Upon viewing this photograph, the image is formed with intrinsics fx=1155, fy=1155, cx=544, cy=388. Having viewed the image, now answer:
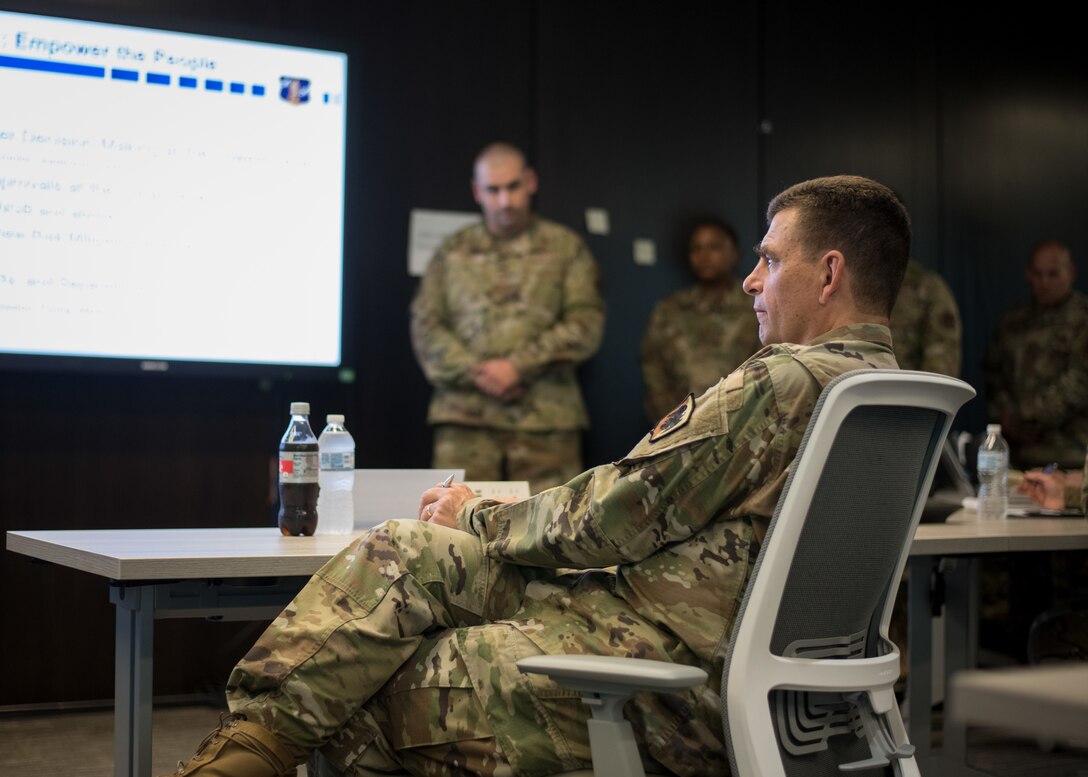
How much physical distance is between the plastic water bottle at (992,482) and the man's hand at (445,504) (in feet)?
5.43

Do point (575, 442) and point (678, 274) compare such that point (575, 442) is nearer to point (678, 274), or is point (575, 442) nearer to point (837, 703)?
point (678, 274)

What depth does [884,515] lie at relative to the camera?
130 cm

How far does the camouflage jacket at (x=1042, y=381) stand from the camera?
16.7ft

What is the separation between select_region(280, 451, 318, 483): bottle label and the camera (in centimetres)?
201

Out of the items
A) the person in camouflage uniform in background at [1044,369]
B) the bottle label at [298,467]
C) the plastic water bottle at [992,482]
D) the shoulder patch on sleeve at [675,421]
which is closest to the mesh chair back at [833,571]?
the shoulder patch on sleeve at [675,421]

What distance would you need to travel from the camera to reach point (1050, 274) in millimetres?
5379

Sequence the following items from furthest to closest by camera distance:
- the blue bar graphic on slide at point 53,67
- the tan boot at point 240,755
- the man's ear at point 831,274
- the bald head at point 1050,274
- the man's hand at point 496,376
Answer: the bald head at point 1050,274 < the man's hand at point 496,376 < the blue bar graphic on slide at point 53,67 < the man's ear at point 831,274 < the tan boot at point 240,755

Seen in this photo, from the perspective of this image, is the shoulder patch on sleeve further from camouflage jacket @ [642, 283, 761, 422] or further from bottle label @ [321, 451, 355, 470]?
camouflage jacket @ [642, 283, 761, 422]

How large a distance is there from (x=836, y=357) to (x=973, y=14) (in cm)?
465

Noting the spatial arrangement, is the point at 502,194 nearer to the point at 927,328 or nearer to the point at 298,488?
the point at 927,328

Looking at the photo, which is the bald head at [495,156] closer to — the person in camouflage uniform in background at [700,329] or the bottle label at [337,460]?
the person in camouflage uniform in background at [700,329]

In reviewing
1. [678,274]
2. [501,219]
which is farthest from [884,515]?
[678,274]

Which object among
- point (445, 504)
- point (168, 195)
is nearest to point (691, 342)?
point (168, 195)

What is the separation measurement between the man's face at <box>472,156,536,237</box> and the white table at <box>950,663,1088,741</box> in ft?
12.9
